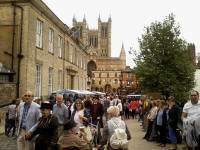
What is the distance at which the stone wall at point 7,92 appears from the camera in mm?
16812

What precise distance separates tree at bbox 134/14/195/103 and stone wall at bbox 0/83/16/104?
11397 mm

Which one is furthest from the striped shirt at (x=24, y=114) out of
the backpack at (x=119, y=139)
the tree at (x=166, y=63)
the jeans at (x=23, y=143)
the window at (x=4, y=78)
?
the tree at (x=166, y=63)

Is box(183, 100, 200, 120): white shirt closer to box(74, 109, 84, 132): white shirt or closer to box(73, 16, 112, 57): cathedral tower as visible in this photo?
box(74, 109, 84, 132): white shirt

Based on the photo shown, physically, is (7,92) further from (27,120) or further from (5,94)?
(27,120)

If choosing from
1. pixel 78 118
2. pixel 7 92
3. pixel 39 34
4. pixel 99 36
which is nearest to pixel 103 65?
pixel 99 36

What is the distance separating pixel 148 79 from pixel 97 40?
4397 inches

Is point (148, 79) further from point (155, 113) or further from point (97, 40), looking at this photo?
point (97, 40)

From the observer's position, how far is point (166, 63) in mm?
23672

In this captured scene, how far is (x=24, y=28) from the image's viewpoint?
18.9 metres

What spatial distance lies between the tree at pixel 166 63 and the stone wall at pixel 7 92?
37.4 ft

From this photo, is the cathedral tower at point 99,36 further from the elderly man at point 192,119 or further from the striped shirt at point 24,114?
the striped shirt at point 24,114

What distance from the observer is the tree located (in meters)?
22.8

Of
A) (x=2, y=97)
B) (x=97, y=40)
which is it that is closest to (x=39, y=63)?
(x=2, y=97)

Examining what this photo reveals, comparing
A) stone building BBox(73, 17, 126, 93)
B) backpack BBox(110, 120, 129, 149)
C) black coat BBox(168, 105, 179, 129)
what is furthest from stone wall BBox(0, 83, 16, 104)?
stone building BBox(73, 17, 126, 93)
